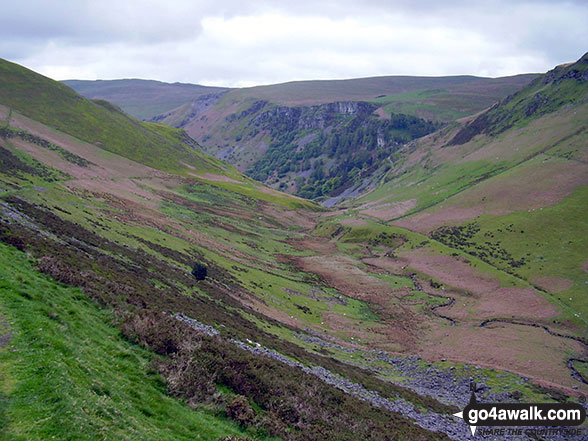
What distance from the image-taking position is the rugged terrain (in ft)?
48.8

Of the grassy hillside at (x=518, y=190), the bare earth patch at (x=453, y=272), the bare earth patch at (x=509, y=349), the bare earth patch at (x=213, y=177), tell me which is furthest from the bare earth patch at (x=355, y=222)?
the bare earth patch at (x=509, y=349)

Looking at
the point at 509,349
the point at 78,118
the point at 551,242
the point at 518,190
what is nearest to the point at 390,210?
the point at 518,190

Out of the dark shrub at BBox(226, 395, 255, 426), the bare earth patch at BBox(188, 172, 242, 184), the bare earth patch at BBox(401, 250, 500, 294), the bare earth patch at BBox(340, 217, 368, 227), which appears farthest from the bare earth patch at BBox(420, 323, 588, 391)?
the bare earth patch at BBox(188, 172, 242, 184)

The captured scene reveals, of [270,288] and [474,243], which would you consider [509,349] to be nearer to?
[270,288]

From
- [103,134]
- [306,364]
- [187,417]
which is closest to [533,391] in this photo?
[306,364]

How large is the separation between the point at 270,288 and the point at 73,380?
143 feet

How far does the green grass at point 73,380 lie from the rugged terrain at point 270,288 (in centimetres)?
7

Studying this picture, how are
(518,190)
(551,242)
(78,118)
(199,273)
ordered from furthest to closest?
(78,118), (518,190), (551,242), (199,273)

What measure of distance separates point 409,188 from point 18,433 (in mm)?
148492

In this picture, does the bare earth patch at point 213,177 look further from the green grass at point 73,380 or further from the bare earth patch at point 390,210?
the green grass at point 73,380

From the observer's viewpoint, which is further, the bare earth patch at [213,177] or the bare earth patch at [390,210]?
the bare earth patch at [213,177]

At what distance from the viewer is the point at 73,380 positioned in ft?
39.0

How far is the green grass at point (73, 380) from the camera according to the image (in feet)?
33.3

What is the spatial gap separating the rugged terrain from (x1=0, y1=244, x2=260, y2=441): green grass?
7 cm
